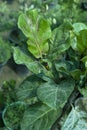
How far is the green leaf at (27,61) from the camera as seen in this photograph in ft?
3.95

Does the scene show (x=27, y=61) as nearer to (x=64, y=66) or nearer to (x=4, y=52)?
(x=64, y=66)

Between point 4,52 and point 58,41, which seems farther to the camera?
point 4,52

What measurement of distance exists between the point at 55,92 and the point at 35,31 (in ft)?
0.77

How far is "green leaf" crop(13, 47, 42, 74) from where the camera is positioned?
3.95ft

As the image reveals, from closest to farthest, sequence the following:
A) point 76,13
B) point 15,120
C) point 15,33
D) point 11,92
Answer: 1. point 15,120
2. point 11,92
3. point 76,13
4. point 15,33

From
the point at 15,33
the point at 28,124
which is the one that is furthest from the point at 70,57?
the point at 15,33

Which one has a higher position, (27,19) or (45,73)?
(27,19)

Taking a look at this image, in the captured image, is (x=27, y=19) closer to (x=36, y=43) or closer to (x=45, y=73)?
(x=36, y=43)

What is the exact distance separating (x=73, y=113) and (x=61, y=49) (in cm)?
25

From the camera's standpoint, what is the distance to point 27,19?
120cm

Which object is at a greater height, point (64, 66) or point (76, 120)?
point (64, 66)

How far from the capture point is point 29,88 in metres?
1.29

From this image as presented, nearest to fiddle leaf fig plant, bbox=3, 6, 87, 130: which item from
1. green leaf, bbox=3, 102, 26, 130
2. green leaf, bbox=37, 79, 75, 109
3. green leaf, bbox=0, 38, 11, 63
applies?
green leaf, bbox=37, 79, 75, 109

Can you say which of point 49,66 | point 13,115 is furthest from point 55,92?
point 13,115
